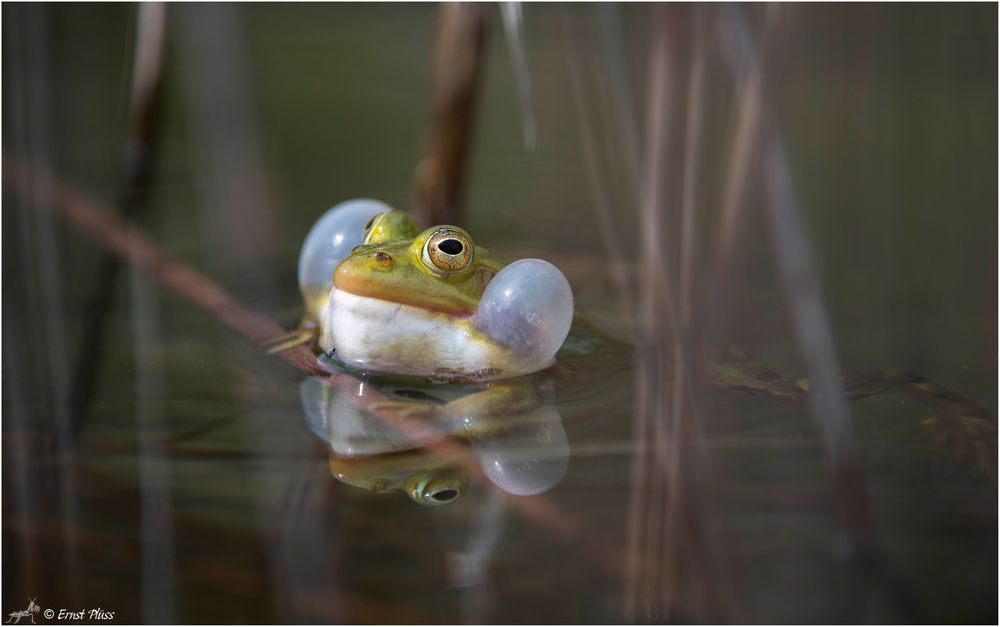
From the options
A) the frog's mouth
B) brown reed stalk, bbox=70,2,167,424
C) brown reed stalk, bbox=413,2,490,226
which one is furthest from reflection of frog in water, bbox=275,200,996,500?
Result: brown reed stalk, bbox=413,2,490,226

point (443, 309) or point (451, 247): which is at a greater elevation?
point (451, 247)

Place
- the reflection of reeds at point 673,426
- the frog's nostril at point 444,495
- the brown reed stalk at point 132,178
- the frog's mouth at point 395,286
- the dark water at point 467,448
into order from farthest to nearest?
the brown reed stalk at point 132,178 < the frog's mouth at point 395,286 < the frog's nostril at point 444,495 < the dark water at point 467,448 < the reflection of reeds at point 673,426

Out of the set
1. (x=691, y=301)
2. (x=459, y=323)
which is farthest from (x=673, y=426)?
(x=459, y=323)

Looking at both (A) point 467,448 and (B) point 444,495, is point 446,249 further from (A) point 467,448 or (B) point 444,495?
(B) point 444,495

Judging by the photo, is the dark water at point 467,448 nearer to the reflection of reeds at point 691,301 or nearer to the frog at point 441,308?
the reflection of reeds at point 691,301

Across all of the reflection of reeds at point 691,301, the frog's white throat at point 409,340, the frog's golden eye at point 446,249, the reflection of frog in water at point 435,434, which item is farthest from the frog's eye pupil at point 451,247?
the reflection of reeds at point 691,301
